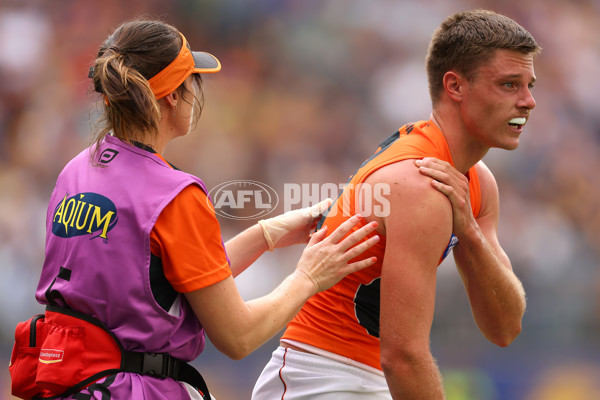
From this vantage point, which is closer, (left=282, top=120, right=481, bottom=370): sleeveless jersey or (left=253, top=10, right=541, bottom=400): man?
(left=253, top=10, right=541, bottom=400): man

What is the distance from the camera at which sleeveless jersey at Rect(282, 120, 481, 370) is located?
273 centimetres

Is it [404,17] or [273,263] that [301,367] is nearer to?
[273,263]

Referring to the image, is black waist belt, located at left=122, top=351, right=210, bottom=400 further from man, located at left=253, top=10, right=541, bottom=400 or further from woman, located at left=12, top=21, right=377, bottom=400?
man, located at left=253, top=10, right=541, bottom=400

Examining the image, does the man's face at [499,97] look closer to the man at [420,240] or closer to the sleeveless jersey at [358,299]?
the man at [420,240]

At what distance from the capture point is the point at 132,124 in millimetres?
2299

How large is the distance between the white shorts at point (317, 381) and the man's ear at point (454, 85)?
1.12 m

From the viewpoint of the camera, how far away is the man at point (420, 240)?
2.48 m

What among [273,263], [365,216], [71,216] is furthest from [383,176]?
[273,263]

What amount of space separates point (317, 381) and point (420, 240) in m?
0.69

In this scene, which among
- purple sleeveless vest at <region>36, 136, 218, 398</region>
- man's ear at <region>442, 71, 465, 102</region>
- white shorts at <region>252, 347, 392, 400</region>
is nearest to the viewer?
purple sleeveless vest at <region>36, 136, 218, 398</region>

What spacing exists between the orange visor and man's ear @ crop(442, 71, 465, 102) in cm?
97

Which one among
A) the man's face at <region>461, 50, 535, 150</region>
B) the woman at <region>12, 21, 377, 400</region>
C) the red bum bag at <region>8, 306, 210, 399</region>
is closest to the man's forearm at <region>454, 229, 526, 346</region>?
the man's face at <region>461, 50, 535, 150</region>

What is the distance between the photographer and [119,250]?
2.13m

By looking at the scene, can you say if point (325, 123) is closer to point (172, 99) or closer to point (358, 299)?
point (358, 299)
